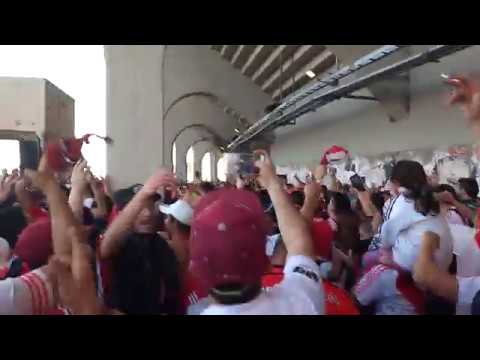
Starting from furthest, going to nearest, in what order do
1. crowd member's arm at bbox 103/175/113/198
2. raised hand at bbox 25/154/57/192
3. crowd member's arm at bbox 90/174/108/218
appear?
crowd member's arm at bbox 103/175/113/198 < crowd member's arm at bbox 90/174/108/218 < raised hand at bbox 25/154/57/192

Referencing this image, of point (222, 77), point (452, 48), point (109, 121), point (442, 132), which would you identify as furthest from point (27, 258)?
point (222, 77)

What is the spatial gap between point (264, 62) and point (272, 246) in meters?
17.4

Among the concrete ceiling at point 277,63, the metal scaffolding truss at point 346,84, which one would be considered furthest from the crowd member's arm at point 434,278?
the concrete ceiling at point 277,63

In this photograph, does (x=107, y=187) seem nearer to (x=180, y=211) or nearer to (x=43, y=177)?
(x=180, y=211)

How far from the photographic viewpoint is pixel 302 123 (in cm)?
1891

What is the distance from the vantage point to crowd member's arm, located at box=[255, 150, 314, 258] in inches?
71.3

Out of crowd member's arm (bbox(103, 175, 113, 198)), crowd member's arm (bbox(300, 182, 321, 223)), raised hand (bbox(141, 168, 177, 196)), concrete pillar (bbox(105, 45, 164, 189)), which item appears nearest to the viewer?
raised hand (bbox(141, 168, 177, 196))

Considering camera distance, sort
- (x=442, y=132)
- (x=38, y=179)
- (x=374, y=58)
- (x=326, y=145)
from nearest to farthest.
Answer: (x=38, y=179) → (x=374, y=58) → (x=442, y=132) → (x=326, y=145)

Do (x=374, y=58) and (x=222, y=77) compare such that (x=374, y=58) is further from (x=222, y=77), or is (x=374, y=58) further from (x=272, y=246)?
(x=222, y=77)

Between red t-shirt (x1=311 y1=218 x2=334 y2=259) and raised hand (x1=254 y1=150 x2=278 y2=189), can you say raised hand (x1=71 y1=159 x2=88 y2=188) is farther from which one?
red t-shirt (x1=311 y1=218 x2=334 y2=259)

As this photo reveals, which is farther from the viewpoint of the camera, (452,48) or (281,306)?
(452,48)

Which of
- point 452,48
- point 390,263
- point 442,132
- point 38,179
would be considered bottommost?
point 390,263

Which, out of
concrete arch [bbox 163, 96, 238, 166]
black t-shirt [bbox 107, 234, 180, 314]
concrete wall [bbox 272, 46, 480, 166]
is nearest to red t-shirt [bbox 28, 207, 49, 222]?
black t-shirt [bbox 107, 234, 180, 314]

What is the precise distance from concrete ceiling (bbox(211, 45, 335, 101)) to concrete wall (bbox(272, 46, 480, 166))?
1.32 m
